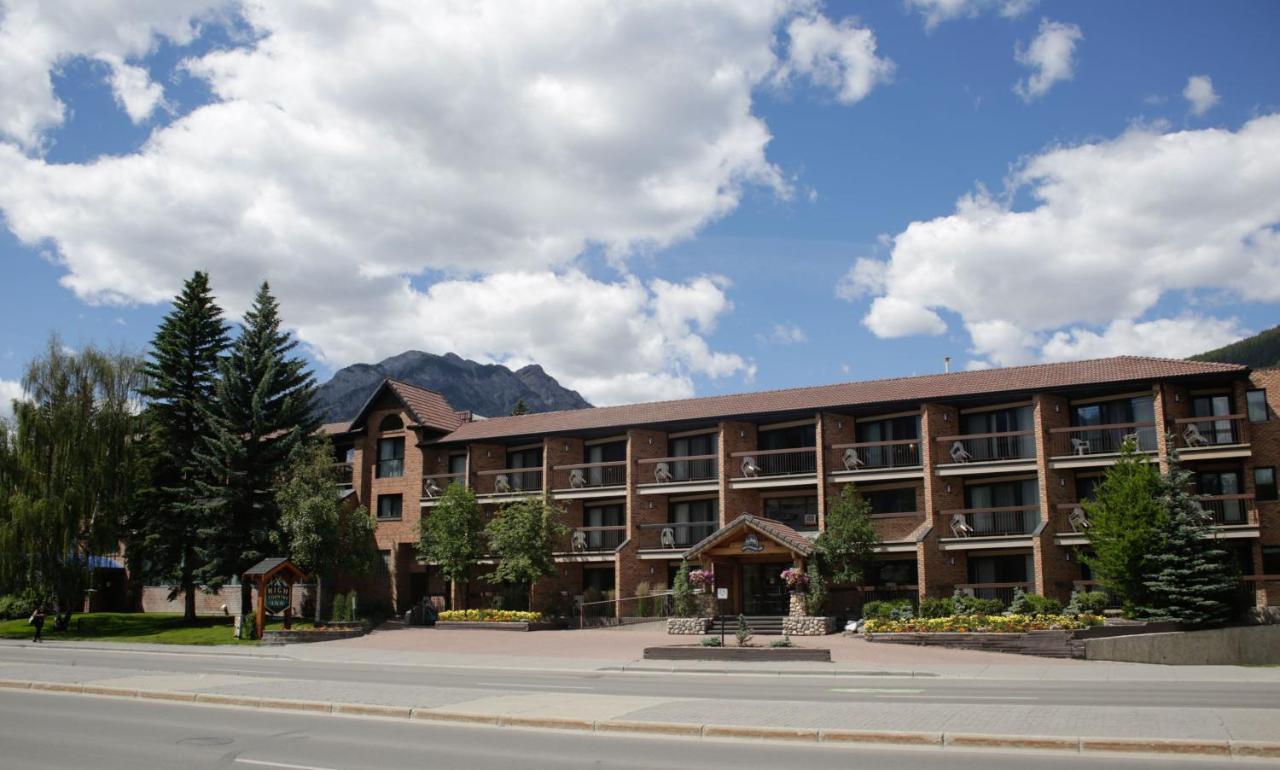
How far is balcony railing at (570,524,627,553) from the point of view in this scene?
1813 inches

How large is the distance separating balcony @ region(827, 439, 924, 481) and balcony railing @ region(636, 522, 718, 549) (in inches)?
245

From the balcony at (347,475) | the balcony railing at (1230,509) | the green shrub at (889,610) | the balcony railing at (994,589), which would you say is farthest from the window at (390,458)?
the balcony railing at (1230,509)

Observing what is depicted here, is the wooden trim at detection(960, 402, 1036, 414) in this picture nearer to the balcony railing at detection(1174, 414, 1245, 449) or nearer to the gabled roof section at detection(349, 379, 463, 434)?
the balcony railing at detection(1174, 414, 1245, 449)

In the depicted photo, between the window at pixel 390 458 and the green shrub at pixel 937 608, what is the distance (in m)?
27.3

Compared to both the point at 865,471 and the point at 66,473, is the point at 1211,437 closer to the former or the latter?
the point at 865,471

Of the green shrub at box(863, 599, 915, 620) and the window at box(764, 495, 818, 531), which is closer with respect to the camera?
the green shrub at box(863, 599, 915, 620)

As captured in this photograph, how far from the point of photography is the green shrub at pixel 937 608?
112ft

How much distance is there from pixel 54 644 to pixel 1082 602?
121ft

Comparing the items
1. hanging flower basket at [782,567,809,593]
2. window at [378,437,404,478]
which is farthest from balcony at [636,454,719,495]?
window at [378,437,404,478]

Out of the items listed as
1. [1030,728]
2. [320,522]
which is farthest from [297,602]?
[1030,728]

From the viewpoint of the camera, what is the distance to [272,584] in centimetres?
3909

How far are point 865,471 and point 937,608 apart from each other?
7091 mm

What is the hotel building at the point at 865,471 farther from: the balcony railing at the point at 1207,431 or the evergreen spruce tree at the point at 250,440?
the evergreen spruce tree at the point at 250,440

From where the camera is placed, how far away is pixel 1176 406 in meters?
35.7
